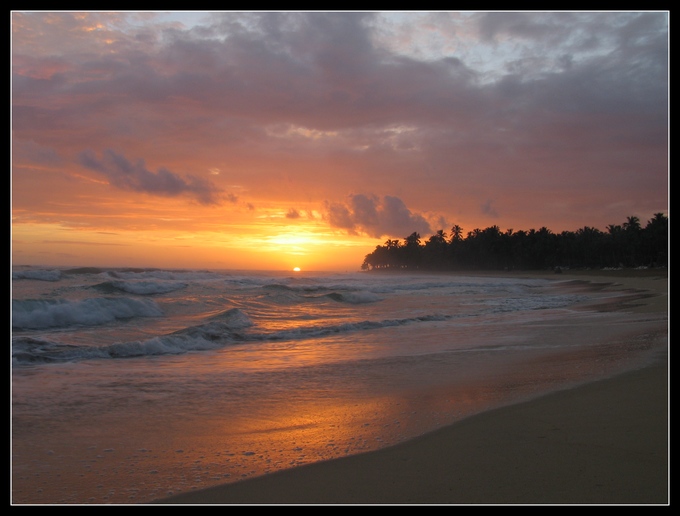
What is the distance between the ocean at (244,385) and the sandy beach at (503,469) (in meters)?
0.26

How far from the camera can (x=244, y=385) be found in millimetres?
6816

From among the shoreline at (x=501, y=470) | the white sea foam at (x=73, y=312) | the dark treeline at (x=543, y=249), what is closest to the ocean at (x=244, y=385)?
the white sea foam at (x=73, y=312)

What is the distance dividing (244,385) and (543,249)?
9171 cm

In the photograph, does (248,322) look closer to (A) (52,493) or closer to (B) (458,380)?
(B) (458,380)

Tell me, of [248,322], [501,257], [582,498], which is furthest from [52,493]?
[501,257]

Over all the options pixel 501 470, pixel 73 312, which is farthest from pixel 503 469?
pixel 73 312

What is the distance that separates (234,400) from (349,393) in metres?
1.44

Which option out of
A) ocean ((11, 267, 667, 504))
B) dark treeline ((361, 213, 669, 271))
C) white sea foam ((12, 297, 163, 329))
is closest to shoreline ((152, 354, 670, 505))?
ocean ((11, 267, 667, 504))

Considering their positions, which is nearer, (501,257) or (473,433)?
(473,433)

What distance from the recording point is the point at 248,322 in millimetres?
14125

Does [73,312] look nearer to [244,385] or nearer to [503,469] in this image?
[244,385]
